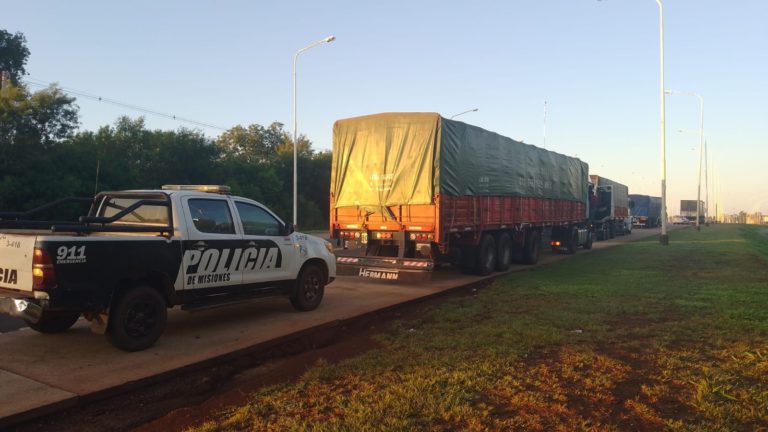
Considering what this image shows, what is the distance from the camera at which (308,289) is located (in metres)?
9.23

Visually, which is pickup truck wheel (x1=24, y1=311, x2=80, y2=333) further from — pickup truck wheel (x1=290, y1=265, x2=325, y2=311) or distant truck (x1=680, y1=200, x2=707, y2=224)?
distant truck (x1=680, y1=200, x2=707, y2=224)

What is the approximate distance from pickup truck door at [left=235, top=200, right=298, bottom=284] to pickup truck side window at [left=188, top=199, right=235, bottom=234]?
252mm

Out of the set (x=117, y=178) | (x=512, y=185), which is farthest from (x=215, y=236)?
(x=117, y=178)

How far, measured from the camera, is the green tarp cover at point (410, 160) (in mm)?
12367

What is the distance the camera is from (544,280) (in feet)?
42.5

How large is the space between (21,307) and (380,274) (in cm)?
725

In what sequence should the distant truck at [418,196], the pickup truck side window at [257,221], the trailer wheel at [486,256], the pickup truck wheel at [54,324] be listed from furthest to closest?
the trailer wheel at [486,256]
the distant truck at [418,196]
the pickup truck side window at [257,221]
the pickup truck wheel at [54,324]

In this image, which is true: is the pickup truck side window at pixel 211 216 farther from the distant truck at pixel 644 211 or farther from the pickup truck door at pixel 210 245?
the distant truck at pixel 644 211

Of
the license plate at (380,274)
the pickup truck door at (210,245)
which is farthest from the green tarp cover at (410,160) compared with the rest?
the pickup truck door at (210,245)

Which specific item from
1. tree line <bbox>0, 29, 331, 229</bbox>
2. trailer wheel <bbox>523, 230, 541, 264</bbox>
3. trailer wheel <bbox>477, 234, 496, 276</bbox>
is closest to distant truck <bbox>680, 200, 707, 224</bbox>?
tree line <bbox>0, 29, 331, 229</bbox>

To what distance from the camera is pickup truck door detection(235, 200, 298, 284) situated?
8016mm

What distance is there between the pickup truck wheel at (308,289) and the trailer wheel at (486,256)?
5633 millimetres

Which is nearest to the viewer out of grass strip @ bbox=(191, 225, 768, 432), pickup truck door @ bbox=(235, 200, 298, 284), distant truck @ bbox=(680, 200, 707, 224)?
grass strip @ bbox=(191, 225, 768, 432)

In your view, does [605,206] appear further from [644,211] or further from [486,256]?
[644,211]
